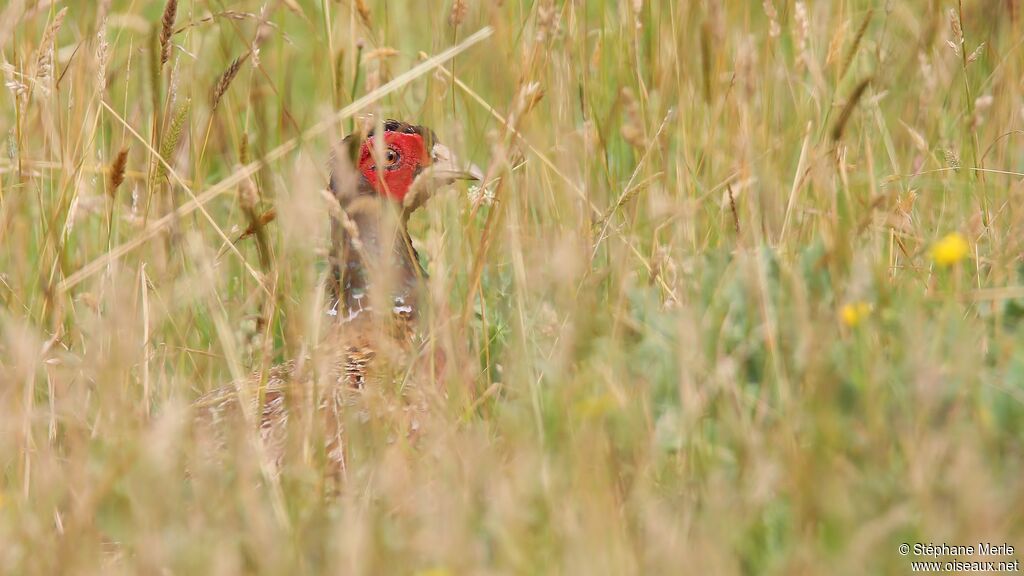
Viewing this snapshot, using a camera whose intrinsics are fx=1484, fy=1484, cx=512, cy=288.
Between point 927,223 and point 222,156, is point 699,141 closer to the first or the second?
point 927,223

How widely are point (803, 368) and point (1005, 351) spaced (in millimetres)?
386

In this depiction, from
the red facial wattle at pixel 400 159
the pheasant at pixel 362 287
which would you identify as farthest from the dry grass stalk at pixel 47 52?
the red facial wattle at pixel 400 159

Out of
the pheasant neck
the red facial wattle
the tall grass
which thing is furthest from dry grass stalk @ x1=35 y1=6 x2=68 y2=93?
the red facial wattle

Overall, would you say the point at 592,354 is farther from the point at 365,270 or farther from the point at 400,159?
the point at 400,159

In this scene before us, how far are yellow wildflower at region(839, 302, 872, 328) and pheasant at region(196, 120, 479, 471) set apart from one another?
81cm

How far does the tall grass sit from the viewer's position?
7.43 ft

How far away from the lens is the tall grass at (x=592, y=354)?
7.43 feet

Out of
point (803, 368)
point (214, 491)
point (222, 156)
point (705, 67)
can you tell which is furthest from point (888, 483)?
point (222, 156)

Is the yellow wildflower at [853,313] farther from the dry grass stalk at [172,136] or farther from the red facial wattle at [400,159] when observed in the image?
the red facial wattle at [400,159]

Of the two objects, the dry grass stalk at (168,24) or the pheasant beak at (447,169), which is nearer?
the dry grass stalk at (168,24)

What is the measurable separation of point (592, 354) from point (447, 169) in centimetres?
133

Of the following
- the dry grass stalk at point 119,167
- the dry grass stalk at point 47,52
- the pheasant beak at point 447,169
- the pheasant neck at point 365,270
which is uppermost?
the dry grass stalk at point 47,52

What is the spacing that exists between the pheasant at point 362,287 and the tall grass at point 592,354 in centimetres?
9

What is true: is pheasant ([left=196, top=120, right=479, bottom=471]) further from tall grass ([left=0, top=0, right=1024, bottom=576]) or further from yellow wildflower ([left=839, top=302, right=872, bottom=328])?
yellow wildflower ([left=839, top=302, right=872, bottom=328])
